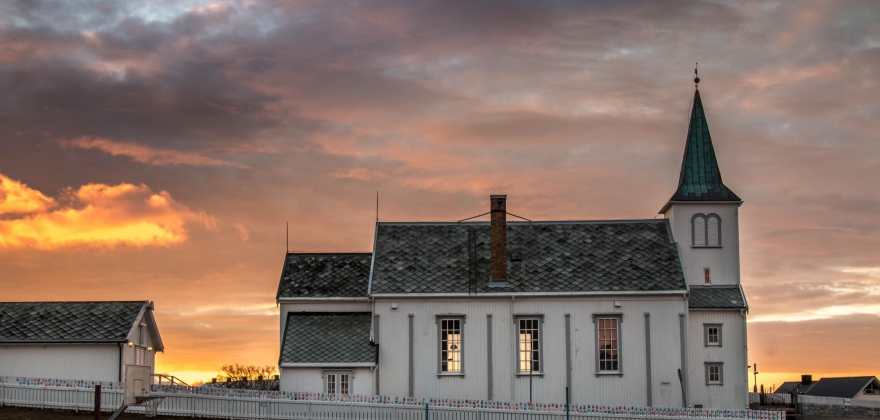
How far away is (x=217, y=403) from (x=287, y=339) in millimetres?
6814

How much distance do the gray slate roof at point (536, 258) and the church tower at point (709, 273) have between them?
5.28 ft

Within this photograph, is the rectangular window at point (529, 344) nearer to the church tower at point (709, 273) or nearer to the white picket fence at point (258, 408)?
the white picket fence at point (258, 408)

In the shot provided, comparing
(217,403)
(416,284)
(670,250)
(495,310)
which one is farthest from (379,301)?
(670,250)

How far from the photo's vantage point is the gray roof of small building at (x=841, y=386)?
277ft

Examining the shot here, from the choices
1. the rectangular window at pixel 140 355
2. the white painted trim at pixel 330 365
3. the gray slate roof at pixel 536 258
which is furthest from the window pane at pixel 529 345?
the rectangular window at pixel 140 355

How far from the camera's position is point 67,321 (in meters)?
46.2

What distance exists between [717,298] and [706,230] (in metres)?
3.93

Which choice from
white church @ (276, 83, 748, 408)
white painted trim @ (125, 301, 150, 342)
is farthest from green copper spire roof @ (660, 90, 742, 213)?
white painted trim @ (125, 301, 150, 342)

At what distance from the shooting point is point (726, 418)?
43062mm

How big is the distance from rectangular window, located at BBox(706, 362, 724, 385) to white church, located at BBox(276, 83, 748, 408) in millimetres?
47

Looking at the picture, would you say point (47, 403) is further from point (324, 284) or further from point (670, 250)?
point (670, 250)

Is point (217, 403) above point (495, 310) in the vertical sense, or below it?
below

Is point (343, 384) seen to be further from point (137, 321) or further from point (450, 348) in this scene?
point (137, 321)

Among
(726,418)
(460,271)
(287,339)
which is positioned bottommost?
(726,418)
